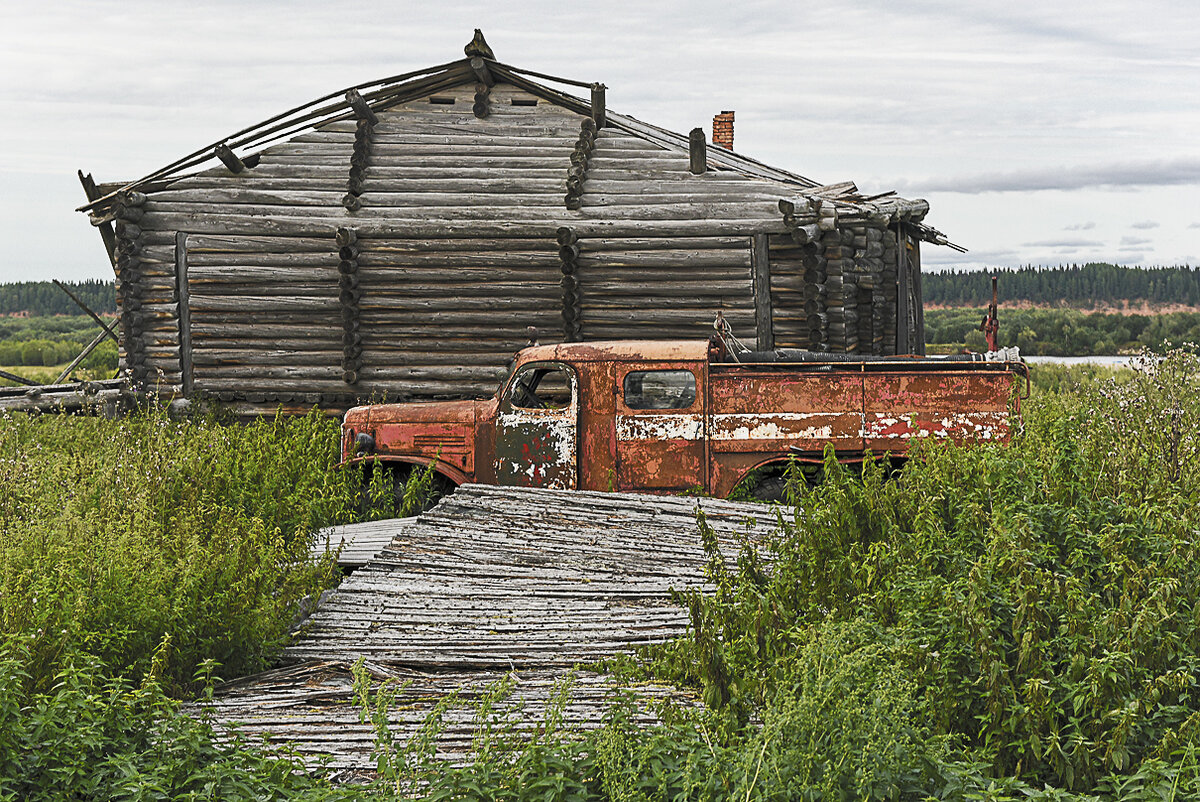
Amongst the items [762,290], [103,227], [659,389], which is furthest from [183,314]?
[659,389]

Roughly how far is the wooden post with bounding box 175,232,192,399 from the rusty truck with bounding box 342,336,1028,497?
8507 millimetres

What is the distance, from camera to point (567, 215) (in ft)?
56.9

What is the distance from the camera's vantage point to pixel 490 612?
7.06m

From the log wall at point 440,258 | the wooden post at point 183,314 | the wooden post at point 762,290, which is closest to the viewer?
the wooden post at point 762,290

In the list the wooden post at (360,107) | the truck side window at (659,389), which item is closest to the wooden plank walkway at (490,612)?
the truck side window at (659,389)

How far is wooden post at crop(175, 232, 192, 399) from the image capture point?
1791cm

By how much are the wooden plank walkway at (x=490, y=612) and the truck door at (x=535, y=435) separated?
858mm

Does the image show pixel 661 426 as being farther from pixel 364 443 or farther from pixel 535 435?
pixel 364 443

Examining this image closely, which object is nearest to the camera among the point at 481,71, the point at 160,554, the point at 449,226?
the point at 160,554

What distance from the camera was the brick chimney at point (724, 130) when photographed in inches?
958

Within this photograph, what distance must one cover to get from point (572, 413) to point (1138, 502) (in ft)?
17.4

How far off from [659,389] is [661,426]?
1.17 feet

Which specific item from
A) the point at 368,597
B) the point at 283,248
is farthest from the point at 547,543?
the point at 283,248

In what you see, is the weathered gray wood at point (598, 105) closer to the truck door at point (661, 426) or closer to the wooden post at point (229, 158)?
the wooden post at point (229, 158)
